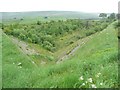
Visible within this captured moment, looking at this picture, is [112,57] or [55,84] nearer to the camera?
[55,84]

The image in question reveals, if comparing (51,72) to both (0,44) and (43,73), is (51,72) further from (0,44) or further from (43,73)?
(0,44)

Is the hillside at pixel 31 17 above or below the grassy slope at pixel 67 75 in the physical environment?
below

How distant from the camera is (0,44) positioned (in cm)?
2692

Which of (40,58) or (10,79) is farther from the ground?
(10,79)

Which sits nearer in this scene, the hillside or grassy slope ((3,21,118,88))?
grassy slope ((3,21,118,88))

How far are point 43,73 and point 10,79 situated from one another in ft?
4.90

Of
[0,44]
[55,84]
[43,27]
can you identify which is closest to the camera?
[55,84]

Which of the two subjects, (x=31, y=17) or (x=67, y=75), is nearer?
(x=67, y=75)

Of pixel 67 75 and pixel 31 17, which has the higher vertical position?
pixel 67 75

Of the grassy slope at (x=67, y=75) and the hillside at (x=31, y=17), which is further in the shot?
the hillside at (x=31, y=17)

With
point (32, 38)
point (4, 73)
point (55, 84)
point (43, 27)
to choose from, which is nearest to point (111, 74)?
point (55, 84)

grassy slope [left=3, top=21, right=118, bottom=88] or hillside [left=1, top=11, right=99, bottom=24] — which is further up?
grassy slope [left=3, top=21, right=118, bottom=88]

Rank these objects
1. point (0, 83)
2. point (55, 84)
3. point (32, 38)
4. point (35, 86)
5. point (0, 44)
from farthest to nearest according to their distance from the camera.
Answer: point (32, 38) → point (0, 44) → point (0, 83) → point (35, 86) → point (55, 84)

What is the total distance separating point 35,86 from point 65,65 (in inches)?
112
